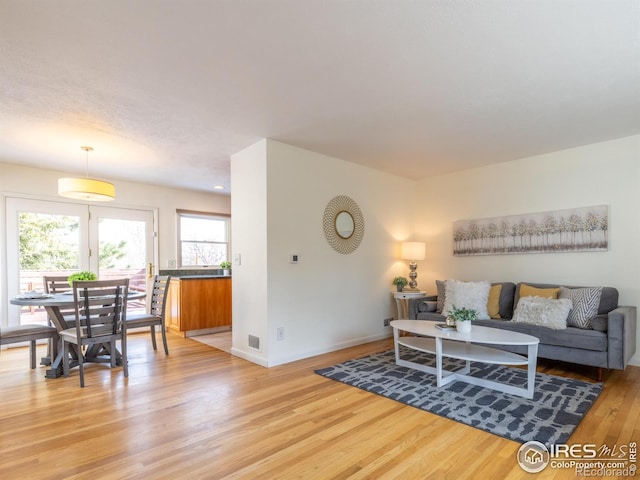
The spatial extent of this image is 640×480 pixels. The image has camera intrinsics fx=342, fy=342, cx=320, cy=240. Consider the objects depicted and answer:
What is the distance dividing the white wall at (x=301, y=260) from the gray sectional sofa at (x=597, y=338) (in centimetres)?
153

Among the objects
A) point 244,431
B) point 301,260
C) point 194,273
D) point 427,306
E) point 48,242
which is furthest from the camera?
point 194,273

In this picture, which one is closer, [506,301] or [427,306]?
[506,301]

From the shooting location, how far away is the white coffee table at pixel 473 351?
2619mm

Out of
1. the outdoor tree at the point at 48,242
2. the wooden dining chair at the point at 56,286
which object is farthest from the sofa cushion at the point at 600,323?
the outdoor tree at the point at 48,242

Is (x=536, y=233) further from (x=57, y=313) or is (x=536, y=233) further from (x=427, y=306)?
(x=57, y=313)

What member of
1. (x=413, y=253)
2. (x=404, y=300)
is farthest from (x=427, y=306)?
(x=413, y=253)

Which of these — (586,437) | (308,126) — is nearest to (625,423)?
(586,437)

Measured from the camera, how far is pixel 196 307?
Result: 514 centimetres

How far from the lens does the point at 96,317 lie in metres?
3.20

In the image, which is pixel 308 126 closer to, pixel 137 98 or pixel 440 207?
pixel 137 98

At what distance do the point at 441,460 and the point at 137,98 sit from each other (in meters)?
3.20

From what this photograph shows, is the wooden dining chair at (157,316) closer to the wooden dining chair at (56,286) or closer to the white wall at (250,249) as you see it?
the wooden dining chair at (56,286)

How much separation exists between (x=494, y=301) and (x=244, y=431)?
319 centimetres

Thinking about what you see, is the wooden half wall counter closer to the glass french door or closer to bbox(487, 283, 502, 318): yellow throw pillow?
the glass french door
